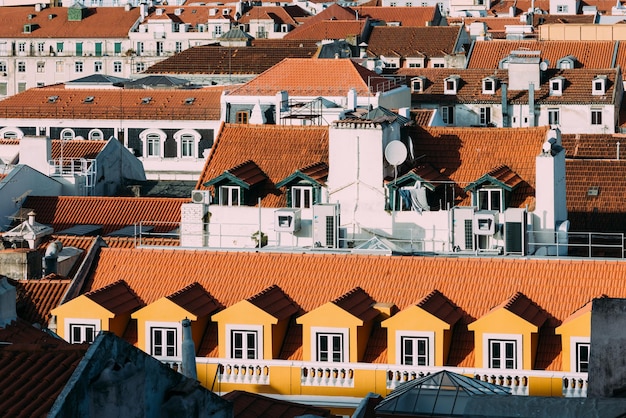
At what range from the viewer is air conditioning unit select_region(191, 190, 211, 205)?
5242cm

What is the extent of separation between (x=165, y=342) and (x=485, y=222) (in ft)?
35.4

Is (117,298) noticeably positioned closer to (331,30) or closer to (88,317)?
(88,317)

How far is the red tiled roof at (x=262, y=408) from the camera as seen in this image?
105ft

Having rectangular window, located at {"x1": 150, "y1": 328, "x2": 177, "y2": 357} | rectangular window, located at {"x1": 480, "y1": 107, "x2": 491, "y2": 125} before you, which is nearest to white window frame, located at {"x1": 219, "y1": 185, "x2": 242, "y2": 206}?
rectangular window, located at {"x1": 150, "y1": 328, "x2": 177, "y2": 357}

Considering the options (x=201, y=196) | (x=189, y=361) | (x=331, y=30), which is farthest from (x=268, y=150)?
(x=331, y=30)

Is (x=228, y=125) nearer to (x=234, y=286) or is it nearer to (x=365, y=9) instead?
(x=234, y=286)

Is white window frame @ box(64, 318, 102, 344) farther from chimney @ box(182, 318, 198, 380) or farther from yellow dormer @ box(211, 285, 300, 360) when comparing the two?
chimney @ box(182, 318, 198, 380)

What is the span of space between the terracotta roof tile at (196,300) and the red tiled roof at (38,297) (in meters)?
3.09

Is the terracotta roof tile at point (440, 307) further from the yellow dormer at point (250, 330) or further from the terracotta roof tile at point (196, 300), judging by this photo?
the terracotta roof tile at point (196, 300)

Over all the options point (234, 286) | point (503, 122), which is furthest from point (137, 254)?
point (503, 122)

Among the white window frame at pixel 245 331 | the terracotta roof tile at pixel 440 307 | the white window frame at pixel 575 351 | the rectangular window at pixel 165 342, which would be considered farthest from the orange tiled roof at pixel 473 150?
the white window frame at pixel 575 351

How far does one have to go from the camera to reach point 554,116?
100000 mm

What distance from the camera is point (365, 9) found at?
165 m

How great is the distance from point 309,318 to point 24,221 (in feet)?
69.3
